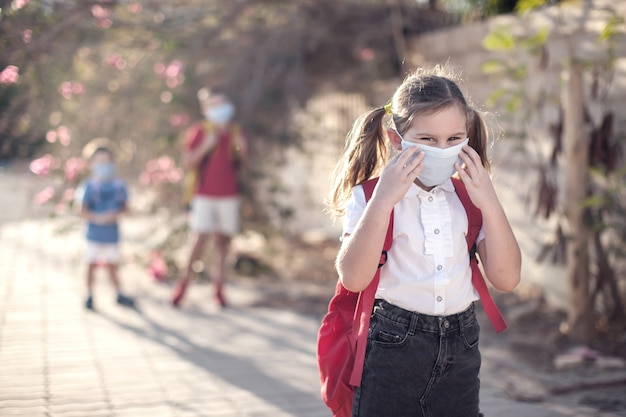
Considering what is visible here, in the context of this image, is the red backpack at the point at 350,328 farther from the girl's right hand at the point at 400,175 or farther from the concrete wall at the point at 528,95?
the concrete wall at the point at 528,95

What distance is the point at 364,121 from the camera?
2.82 metres

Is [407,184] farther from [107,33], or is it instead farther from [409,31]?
[409,31]

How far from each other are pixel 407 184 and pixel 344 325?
1.86ft

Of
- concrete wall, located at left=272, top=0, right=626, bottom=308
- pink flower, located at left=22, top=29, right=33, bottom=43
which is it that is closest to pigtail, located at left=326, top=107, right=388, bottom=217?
concrete wall, located at left=272, top=0, right=626, bottom=308

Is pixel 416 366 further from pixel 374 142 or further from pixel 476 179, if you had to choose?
pixel 374 142

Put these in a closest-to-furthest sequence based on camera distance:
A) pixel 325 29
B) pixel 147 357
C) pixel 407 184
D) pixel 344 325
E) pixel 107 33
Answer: pixel 407 184 < pixel 344 325 < pixel 147 357 < pixel 107 33 < pixel 325 29

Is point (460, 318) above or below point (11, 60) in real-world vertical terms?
below

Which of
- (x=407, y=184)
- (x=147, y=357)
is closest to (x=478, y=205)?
(x=407, y=184)

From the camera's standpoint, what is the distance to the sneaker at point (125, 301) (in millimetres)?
6816

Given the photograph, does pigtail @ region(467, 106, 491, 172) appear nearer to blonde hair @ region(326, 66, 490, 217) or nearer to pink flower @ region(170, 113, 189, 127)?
blonde hair @ region(326, 66, 490, 217)

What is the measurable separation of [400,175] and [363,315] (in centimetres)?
46

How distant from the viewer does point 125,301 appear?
22.4 feet

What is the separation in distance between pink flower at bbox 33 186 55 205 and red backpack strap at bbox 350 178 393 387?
5516 mm

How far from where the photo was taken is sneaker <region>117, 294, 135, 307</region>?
22.4 ft
